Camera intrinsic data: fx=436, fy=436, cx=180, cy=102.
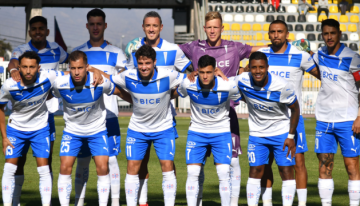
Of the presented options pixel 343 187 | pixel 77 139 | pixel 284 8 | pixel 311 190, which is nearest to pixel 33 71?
pixel 77 139

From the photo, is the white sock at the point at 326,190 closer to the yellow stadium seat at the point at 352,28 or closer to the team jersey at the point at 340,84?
the team jersey at the point at 340,84

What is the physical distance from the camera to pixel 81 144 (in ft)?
16.9

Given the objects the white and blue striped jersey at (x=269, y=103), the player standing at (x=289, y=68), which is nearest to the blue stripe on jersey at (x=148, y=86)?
the white and blue striped jersey at (x=269, y=103)

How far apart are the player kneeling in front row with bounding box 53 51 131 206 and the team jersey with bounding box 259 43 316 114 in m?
2.03

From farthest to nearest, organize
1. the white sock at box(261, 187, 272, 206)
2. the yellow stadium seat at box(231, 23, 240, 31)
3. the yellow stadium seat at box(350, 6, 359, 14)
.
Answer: the yellow stadium seat at box(350, 6, 359, 14) < the yellow stadium seat at box(231, 23, 240, 31) < the white sock at box(261, 187, 272, 206)

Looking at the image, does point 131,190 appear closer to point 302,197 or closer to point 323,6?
point 302,197

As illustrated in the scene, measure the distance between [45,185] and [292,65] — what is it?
326cm

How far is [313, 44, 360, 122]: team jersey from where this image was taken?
17.1 feet

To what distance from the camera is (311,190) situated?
6.76m

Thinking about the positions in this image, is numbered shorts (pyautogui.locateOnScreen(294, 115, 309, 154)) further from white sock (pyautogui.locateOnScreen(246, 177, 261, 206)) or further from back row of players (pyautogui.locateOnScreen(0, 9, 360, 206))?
white sock (pyautogui.locateOnScreen(246, 177, 261, 206))

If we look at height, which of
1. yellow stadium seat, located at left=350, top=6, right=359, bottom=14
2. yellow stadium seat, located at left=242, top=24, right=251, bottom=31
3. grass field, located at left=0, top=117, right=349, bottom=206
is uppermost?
yellow stadium seat, located at left=350, top=6, right=359, bottom=14

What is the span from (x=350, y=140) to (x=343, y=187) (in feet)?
6.87

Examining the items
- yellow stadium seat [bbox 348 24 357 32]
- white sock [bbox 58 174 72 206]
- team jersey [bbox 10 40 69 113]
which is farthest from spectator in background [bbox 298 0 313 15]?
white sock [bbox 58 174 72 206]

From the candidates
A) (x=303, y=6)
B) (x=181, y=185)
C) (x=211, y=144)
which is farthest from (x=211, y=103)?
(x=303, y=6)
